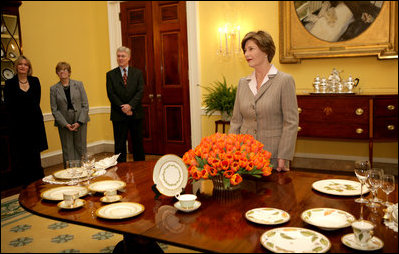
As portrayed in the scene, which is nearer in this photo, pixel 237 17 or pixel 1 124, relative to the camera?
pixel 1 124

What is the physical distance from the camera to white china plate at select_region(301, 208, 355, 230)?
1432mm

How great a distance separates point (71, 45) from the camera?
20.5ft

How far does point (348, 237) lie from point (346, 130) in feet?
11.0

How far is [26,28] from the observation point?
549cm

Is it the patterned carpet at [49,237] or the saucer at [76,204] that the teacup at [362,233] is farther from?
the patterned carpet at [49,237]

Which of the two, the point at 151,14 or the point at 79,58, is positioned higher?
the point at 151,14

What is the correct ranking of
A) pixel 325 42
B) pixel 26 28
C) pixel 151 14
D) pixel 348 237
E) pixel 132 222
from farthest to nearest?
pixel 151 14 → pixel 26 28 → pixel 325 42 → pixel 132 222 → pixel 348 237

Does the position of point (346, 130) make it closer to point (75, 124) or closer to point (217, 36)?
point (217, 36)

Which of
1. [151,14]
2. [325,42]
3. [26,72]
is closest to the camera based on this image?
[26,72]

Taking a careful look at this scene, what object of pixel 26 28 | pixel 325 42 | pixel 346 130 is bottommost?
pixel 346 130

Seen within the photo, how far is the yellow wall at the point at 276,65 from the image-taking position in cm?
473

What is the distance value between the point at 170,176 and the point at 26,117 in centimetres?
312

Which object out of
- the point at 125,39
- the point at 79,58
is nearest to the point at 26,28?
the point at 79,58

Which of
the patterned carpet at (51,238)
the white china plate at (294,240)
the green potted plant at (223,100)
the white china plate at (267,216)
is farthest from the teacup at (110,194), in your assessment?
the green potted plant at (223,100)
